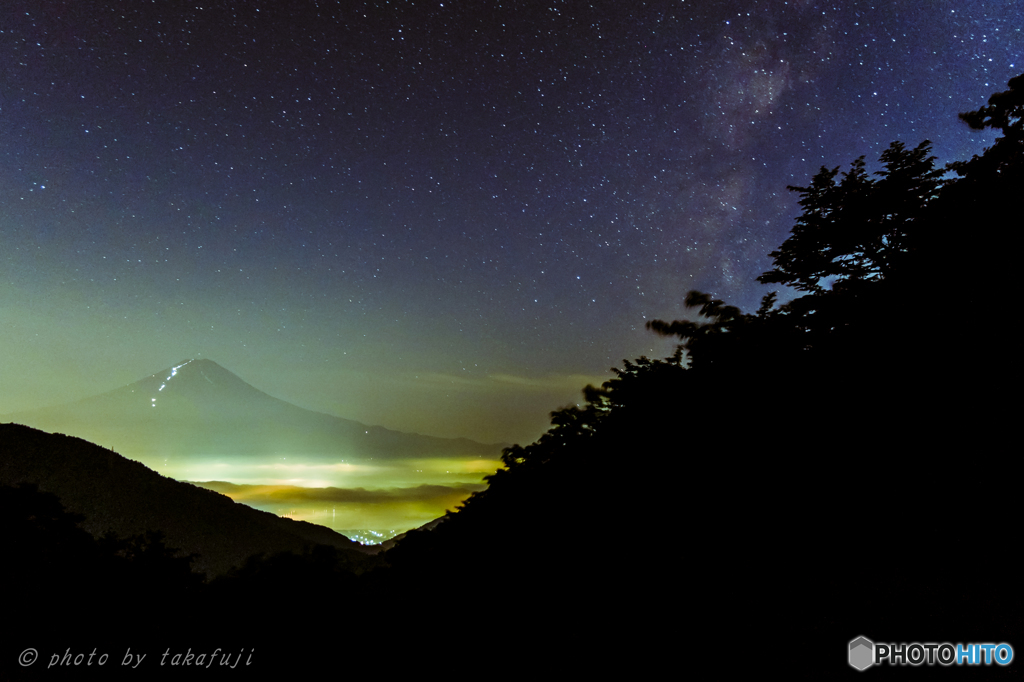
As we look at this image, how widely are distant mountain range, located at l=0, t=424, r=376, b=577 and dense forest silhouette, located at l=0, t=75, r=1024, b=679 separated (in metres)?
31.8

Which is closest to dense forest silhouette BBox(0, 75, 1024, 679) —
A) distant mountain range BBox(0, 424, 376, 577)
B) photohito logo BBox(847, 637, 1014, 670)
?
photohito logo BBox(847, 637, 1014, 670)

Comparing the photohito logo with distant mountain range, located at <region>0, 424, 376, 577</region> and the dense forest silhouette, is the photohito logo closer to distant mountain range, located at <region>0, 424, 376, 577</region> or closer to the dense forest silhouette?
the dense forest silhouette

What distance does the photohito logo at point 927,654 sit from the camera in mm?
2741

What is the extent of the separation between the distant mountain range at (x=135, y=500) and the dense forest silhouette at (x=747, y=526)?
1252 inches

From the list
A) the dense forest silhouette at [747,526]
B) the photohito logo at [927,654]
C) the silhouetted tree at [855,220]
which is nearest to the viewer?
the photohito logo at [927,654]

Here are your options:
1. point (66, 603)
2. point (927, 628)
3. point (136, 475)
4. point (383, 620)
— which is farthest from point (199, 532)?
point (927, 628)

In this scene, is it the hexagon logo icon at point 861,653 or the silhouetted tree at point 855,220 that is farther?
the silhouetted tree at point 855,220

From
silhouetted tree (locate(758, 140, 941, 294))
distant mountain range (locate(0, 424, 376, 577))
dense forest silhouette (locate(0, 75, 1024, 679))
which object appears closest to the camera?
dense forest silhouette (locate(0, 75, 1024, 679))

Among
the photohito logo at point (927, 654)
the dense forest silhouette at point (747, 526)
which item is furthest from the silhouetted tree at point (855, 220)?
the photohito logo at point (927, 654)

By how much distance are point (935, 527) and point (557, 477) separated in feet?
15.5

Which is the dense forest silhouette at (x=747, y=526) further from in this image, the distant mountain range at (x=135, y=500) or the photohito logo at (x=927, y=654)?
the distant mountain range at (x=135, y=500)

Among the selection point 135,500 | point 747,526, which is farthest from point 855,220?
point 135,500

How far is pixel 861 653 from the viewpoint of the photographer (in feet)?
9.46

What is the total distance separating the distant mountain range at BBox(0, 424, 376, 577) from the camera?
36125 millimetres
